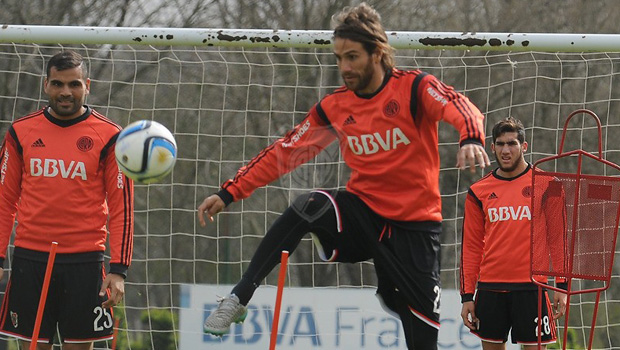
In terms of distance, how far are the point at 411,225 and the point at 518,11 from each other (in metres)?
11.8

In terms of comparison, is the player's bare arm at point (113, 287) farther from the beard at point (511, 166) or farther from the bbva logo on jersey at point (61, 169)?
the beard at point (511, 166)

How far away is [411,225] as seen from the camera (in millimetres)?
4797

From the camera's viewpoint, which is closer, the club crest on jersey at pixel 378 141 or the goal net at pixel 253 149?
the club crest on jersey at pixel 378 141

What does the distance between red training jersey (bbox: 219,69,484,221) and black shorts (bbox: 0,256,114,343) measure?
→ 4.04 ft

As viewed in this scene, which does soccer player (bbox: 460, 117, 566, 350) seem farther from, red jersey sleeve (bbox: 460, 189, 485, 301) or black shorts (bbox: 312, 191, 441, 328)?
black shorts (bbox: 312, 191, 441, 328)

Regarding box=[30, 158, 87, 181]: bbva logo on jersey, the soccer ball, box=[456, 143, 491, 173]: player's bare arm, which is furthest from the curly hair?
box=[30, 158, 87, 181]: bbva logo on jersey

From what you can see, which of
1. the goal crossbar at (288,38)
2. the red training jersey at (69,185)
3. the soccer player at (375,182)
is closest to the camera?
the soccer player at (375,182)

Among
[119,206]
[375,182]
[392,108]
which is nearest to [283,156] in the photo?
[375,182]

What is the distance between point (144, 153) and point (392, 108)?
46.7 inches

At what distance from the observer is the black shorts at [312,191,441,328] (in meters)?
4.71

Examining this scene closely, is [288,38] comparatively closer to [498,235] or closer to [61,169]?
[498,235]

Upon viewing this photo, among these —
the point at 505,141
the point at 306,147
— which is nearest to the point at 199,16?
the point at 505,141

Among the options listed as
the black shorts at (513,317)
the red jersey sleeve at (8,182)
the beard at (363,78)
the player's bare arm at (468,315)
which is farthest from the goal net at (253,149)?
the red jersey sleeve at (8,182)

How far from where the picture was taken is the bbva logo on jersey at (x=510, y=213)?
21.7ft
